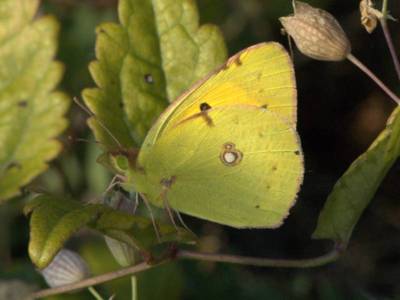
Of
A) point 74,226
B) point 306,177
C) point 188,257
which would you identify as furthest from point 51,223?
point 306,177

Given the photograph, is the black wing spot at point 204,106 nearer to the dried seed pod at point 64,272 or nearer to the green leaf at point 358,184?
the green leaf at point 358,184

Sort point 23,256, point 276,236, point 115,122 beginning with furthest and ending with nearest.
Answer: point 276,236 → point 23,256 → point 115,122

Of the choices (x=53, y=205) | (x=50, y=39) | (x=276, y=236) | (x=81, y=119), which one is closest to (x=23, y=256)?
(x=81, y=119)

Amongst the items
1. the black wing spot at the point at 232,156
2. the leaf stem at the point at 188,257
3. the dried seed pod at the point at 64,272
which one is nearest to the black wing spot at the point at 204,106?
the black wing spot at the point at 232,156

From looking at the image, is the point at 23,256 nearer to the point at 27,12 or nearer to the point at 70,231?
the point at 27,12

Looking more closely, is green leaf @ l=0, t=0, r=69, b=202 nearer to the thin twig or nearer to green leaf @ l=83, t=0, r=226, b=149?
green leaf @ l=83, t=0, r=226, b=149

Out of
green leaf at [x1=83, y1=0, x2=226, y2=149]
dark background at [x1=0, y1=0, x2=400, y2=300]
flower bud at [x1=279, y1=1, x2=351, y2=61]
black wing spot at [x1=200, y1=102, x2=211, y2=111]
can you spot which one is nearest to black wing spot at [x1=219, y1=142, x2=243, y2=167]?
black wing spot at [x1=200, y1=102, x2=211, y2=111]

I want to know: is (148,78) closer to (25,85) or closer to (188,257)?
(25,85)

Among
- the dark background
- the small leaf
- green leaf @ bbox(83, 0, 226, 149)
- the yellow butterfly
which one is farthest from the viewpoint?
the dark background
